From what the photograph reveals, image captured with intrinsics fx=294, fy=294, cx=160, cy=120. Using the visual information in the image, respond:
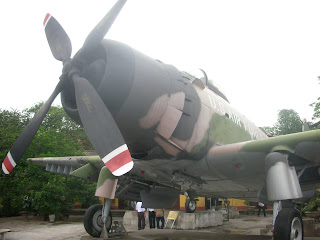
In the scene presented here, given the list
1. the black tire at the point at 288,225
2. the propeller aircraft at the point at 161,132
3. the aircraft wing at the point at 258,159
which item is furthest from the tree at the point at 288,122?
the black tire at the point at 288,225

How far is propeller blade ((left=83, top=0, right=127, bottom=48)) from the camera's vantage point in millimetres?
4652

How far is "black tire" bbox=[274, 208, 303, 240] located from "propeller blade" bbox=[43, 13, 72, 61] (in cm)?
460

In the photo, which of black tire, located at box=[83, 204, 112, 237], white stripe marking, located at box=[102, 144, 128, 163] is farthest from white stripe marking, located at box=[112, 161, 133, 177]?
black tire, located at box=[83, 204, 112, 237]

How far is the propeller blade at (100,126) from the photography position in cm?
431

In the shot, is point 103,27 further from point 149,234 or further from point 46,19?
point 149,234

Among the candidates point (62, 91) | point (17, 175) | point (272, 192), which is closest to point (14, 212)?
point (17, 175)

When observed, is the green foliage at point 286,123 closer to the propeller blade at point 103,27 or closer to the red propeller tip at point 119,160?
the propeller blade at point 103,27

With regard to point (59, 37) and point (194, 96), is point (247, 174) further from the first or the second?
point (59, 37)

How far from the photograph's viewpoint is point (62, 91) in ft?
16.8

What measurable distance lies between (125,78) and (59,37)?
1.80 meters

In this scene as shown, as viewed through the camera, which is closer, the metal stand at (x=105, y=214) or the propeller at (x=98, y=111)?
the propeller at (x=98, y=111)

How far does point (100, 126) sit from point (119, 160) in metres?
0.63

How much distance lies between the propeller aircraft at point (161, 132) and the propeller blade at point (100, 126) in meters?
0.01

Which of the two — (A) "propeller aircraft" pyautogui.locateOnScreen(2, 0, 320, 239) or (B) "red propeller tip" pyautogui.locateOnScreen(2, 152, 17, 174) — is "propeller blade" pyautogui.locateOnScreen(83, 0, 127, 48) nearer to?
(A) "propeller aircraft" pyautogui.locateOnScreen(2, 0, 320, 239)
